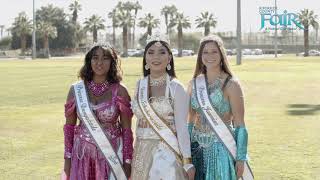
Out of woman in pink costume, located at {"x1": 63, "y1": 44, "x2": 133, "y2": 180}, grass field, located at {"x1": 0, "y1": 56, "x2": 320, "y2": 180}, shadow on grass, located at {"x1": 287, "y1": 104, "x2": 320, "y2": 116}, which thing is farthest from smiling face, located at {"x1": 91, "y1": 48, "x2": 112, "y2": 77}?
shadow on grass, located at {"x1": 287, "y1": 104, "x2": 320, "y2": 116}

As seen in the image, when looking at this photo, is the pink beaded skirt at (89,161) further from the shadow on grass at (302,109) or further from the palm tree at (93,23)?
the palm tree at (93,23)

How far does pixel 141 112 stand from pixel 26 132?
860cm

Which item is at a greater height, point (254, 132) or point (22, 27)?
point (22, 27)

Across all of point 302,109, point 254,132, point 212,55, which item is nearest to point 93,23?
point 302,109

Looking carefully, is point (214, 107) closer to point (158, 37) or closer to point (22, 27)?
point (158, 37)

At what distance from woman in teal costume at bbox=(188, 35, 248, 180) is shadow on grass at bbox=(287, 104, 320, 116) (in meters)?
11.1

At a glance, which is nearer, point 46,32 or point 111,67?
point 111,67

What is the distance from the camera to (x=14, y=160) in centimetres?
992

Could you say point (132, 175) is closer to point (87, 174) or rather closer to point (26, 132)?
point (87, 174)

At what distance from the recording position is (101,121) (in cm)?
527

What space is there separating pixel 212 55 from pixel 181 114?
740 millimetres

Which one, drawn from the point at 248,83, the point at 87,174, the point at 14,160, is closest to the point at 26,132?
the point at 14,160

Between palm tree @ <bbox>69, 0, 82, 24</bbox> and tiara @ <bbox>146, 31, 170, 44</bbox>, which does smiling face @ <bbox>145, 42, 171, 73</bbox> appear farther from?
palm tree @ <bbox>69, 0, 82, 24</bbox>

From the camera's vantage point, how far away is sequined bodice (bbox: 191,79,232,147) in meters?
5.42
